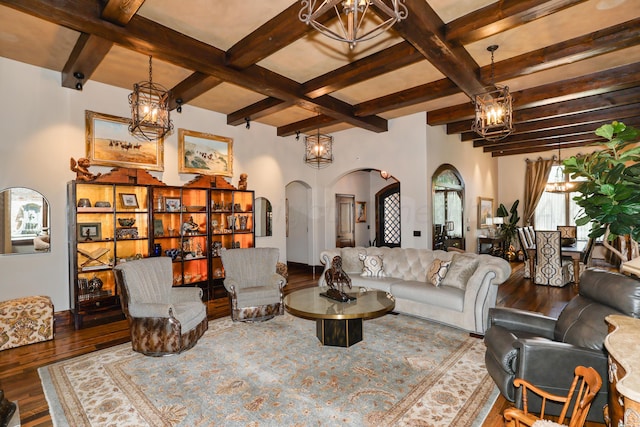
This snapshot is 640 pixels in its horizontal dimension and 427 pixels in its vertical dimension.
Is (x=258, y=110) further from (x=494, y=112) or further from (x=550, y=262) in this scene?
(x=550, y=262)

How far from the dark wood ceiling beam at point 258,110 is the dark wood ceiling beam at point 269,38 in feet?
4.63

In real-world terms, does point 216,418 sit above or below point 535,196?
below

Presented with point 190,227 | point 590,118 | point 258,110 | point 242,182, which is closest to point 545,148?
point 590,118

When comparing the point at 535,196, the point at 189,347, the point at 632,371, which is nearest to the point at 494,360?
the point at 632,371

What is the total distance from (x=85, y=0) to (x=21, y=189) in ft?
8.91

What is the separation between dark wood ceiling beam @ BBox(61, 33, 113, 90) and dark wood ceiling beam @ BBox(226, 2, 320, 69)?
1296mm

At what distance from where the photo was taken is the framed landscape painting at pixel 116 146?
4719 mm

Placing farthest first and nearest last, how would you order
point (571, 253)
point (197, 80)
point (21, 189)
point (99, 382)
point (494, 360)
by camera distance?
point (571, 253), point (197, 80), point (21, 189), point (99, 382), point (494, 360)

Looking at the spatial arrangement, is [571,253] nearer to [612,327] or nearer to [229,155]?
[612,327]

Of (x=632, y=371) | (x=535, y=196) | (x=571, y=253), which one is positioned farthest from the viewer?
(x=535, y=196)

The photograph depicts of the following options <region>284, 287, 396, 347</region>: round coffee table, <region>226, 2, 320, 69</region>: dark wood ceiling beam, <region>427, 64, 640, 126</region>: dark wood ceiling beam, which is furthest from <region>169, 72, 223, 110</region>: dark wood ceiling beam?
<region>427, 64, 640, 126</region>: dark wood ceiling beam

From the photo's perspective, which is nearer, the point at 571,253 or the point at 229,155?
the point at 229,155

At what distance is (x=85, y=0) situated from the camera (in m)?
2.89

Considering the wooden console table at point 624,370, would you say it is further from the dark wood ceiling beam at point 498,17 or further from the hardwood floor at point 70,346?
the dark wood ceiling beam at point 498,17
